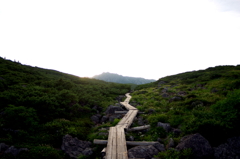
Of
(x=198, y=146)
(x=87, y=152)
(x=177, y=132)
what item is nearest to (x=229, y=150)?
(x=198, y=146)

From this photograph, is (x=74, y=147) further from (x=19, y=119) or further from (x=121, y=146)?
(x=19, y=119)

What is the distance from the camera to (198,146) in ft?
21.5

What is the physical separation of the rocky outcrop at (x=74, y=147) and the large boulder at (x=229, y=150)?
684cm

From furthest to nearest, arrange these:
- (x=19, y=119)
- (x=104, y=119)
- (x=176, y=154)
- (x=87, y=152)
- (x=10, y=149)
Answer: (x=104, y=119) < (x=19, y=119) < (x=87, y=152) < (x=10, y=149) < (x=176, y=154)

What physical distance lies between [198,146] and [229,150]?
1384 millimetres

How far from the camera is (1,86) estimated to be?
46.3 ft

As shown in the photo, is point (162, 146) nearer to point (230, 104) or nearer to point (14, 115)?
point (230, 104)

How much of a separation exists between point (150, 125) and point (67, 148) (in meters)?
6.38

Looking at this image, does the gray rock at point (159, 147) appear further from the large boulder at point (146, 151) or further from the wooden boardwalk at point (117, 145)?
the wooden boardwalk at point (117, 145)

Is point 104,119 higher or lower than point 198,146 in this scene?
lower

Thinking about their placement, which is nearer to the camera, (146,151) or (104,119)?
(146,151)

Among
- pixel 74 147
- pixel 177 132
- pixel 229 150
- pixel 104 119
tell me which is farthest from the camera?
pixel 104 119

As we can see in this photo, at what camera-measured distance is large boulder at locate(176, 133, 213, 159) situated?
6308 mm

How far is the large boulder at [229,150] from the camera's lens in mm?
6078
